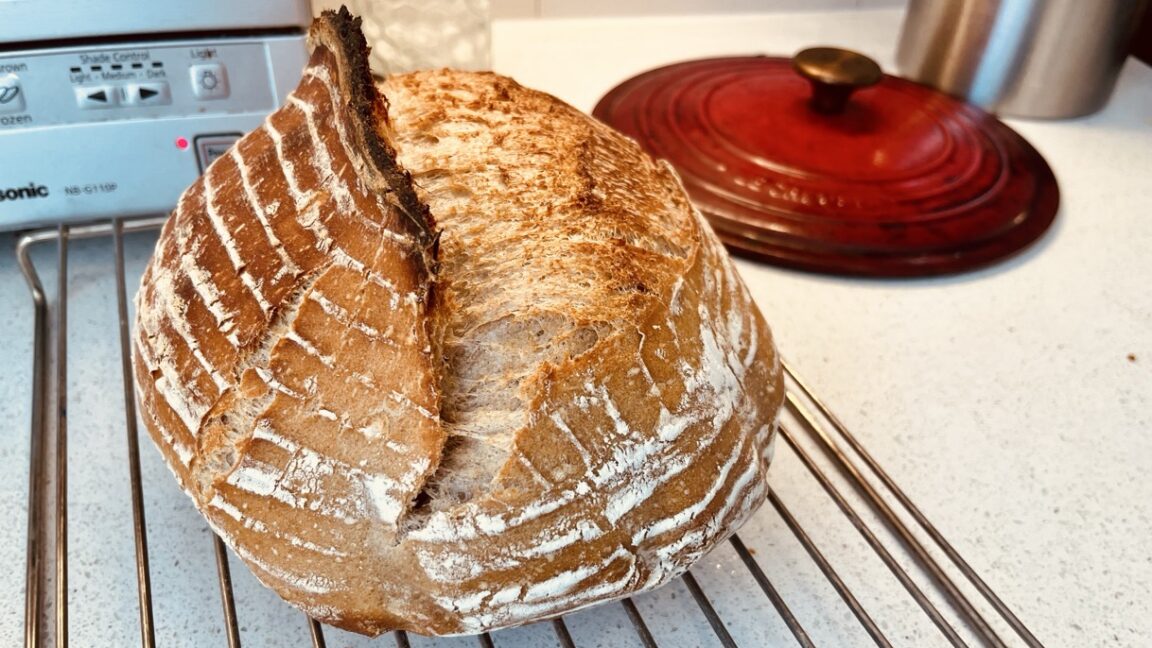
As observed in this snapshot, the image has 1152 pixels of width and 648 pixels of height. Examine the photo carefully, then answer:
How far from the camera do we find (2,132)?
83cm

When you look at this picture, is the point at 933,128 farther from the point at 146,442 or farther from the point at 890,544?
the point at 146,442

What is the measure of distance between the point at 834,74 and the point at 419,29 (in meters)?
0.60

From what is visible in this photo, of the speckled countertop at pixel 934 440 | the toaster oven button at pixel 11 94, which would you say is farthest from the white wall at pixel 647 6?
the toaster oven button at pixel 11 94

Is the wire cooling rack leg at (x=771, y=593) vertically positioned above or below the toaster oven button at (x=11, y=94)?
below

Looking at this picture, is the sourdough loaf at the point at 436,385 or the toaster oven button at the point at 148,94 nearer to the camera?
the sourdough loaf at the point at 436,385

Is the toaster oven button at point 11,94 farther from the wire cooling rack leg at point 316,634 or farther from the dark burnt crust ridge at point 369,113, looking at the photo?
the wire cooling rack leg at point 316,634

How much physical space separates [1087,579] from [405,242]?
0.62 meters

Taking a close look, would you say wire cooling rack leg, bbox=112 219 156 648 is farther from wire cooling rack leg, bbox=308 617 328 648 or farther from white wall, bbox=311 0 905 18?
white wall, bbox=311 0 905 18

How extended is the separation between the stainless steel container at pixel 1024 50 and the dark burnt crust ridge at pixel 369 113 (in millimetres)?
1020

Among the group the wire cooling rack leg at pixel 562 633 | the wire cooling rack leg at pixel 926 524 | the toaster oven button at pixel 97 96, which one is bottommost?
Result: the wire cooling rack leg at pixel 562 633

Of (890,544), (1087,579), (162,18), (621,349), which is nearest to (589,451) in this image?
(621,349)

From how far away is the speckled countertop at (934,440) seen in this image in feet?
2.07

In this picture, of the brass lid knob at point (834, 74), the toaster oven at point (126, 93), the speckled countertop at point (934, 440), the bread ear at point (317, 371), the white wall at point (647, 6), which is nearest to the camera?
the bread ear at point (317, 371)

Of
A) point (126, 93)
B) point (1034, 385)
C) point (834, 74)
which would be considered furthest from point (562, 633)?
point (834, 74)
